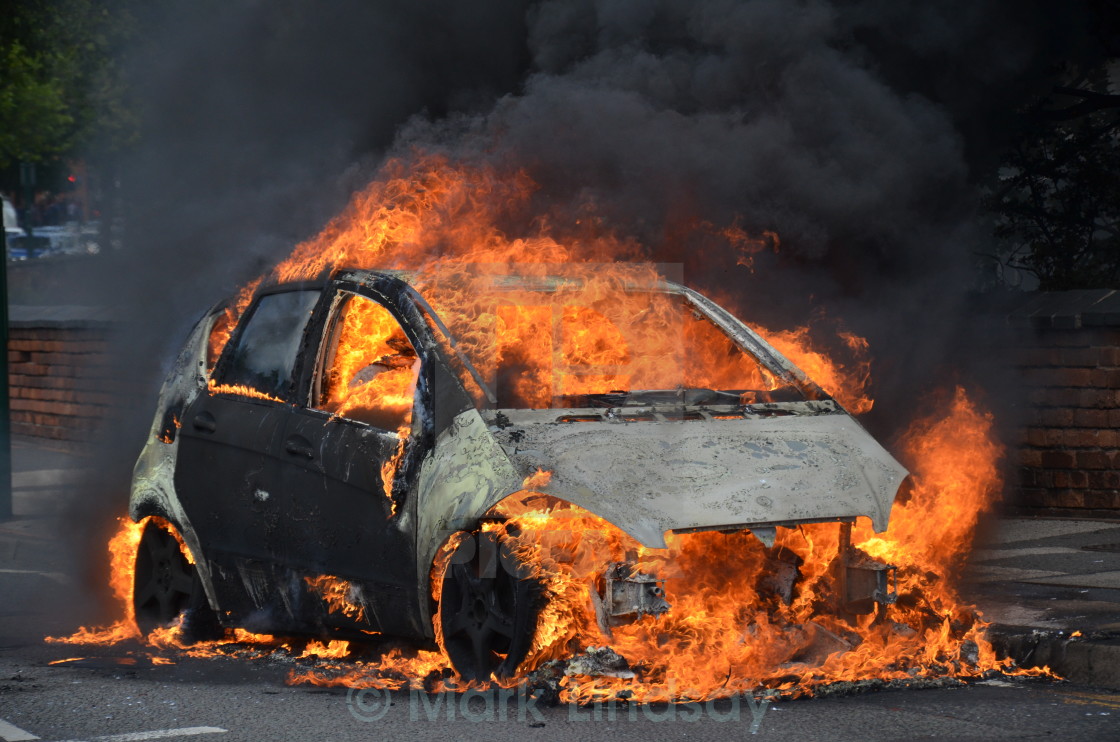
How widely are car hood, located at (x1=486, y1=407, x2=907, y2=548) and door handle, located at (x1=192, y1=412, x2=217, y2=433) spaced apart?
61.9 inches

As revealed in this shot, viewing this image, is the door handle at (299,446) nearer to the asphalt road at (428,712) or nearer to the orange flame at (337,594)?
the orange flame at (337,594)

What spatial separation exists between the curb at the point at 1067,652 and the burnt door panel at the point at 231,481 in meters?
3.00

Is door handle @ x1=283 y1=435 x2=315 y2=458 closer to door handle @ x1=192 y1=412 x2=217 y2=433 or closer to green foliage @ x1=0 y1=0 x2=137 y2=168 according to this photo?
door handle @ x1=192 y1=412 x2=217 y2=433

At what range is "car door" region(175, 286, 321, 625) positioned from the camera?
20.5 feet

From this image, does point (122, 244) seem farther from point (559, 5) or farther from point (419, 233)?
point (419, 233)

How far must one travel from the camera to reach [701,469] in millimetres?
5367

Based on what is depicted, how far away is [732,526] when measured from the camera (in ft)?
16.8

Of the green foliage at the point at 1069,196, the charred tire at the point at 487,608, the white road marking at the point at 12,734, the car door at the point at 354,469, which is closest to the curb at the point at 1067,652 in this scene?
the charred tire at the point at 487,608

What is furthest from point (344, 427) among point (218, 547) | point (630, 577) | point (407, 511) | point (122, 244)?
point (122, 244)

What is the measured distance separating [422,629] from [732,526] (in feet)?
4.02

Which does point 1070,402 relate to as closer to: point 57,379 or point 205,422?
point 205,422

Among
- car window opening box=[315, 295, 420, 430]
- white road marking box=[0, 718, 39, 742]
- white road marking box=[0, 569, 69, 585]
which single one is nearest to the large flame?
car window opening box=[315, 295, 420, 430]

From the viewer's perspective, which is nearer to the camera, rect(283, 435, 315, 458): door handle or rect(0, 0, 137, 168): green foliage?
rect(283, 435, 315, 458): door handle

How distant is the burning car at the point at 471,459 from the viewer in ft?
17.2
